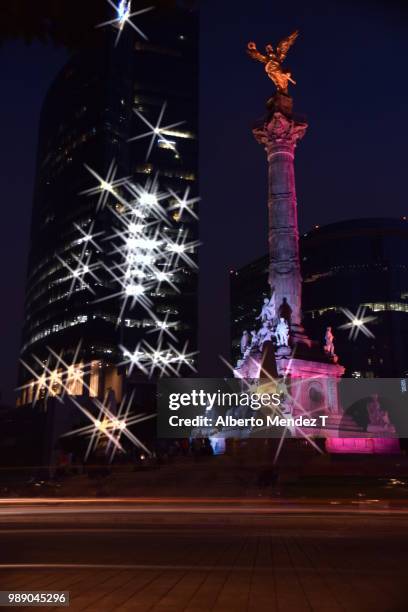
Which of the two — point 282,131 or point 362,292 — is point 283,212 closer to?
point 282,131

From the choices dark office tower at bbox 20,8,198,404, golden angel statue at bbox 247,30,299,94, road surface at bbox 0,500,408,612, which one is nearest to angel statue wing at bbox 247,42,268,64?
golden angel statue at bbox 247,30,299,94

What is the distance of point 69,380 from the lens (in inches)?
3986

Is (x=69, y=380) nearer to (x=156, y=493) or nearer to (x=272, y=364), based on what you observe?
(x=272, y=364)

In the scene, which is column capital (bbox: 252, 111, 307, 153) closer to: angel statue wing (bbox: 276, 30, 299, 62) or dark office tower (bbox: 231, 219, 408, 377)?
angel statue wing (bbox: 276, 30, 299, 62)

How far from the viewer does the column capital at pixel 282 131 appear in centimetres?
4988

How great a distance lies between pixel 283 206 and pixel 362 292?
198 feet

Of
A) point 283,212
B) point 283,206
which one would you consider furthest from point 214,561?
point 283,206

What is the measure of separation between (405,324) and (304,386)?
64.6 metres

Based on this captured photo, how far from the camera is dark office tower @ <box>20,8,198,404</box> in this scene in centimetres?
10188

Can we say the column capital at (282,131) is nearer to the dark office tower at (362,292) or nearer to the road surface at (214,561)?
the road surface at (214,561)

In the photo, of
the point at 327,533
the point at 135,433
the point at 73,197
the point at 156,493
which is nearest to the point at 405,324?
the point at 135,433

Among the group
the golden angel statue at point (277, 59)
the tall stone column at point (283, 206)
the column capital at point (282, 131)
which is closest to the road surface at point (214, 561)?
the tall stone column at point (283, 206)

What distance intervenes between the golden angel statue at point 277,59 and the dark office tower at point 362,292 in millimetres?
58368

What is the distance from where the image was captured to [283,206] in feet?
162
